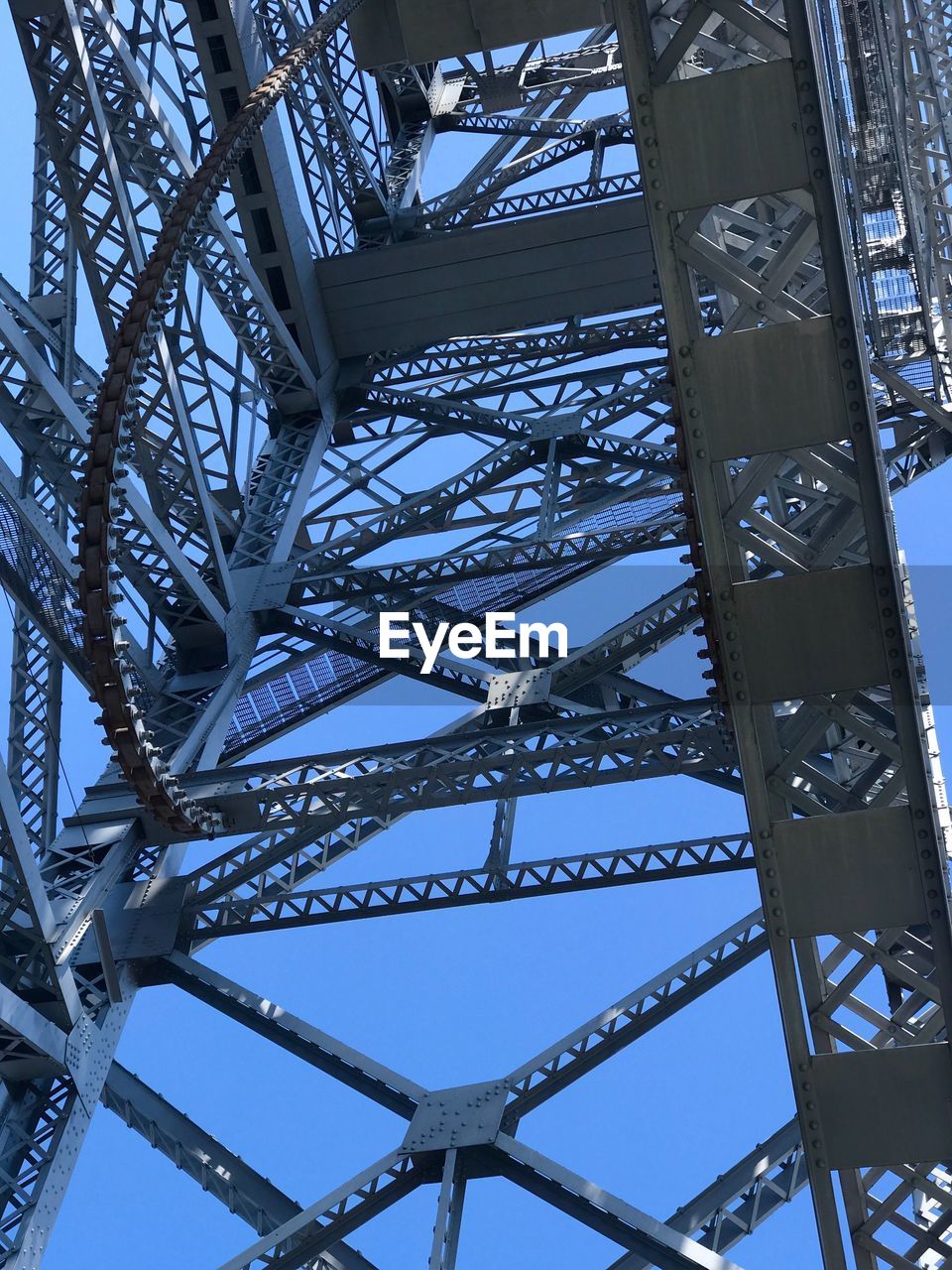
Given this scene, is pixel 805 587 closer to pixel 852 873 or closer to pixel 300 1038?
pixel 852 873

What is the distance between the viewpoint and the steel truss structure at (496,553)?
8.27 m

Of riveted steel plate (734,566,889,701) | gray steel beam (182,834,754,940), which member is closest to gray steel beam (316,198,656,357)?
gray steel beam (182,834,754,940)

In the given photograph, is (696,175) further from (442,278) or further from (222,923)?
(442,278)

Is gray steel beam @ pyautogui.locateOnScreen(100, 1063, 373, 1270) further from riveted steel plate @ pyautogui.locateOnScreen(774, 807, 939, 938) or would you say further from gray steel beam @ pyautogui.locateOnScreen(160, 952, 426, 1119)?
riveted steel plate @ pyautogui.locateOnScreen(774, 807, 939, 938)

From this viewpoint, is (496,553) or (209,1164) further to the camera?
(496,553)

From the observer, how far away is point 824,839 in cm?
833

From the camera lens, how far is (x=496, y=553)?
1798cm

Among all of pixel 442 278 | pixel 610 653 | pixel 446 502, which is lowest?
pixel 610 653

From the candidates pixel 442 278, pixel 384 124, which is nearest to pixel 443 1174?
pixel 442 278

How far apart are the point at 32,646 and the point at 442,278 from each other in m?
9.50

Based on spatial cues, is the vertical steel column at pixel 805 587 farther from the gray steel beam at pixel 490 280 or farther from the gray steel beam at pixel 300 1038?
the gray steel beam at pixel 490 280

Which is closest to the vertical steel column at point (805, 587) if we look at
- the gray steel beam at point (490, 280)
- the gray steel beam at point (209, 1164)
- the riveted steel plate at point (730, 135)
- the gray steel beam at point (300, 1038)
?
the riveted steel plate at point (730, 135)

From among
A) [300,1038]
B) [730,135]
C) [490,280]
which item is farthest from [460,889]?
[490,280]

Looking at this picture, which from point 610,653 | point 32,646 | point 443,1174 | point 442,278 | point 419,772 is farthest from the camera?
point 442,278
